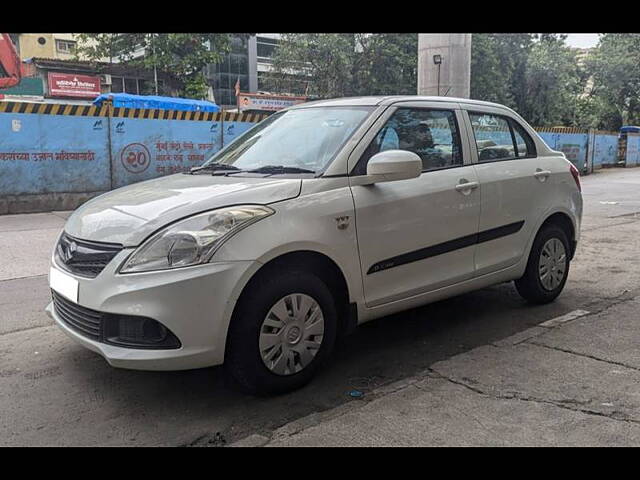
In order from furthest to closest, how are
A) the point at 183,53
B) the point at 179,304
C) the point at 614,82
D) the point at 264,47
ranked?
the point at 264,47
the point at 614,82
the point at 183,53
the point at 179,304

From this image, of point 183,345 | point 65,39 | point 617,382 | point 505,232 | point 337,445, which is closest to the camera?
point 337,445

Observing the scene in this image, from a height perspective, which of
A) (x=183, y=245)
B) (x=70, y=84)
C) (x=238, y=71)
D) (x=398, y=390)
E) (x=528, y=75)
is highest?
(x=238, y=71)

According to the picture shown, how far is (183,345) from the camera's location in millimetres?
3051

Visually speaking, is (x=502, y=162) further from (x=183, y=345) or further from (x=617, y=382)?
(x=183, y=345)

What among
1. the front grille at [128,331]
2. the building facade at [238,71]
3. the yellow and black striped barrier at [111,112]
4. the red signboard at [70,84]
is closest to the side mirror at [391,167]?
the front grille at [128,331]

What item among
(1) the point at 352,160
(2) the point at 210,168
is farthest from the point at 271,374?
(2) the point at 210,168

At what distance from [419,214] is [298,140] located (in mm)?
951

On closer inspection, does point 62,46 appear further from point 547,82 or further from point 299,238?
point 299,238

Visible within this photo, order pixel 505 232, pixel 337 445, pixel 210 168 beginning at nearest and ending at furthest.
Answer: pixel 337 445 < pixel 210 168 < pixel 505 232

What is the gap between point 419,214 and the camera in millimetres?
3986

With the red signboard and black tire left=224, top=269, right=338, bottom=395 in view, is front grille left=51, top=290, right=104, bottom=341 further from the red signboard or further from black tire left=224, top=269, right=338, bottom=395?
the red signboard

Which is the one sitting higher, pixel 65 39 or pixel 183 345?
pixel 65 39

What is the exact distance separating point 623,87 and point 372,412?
47.7 m

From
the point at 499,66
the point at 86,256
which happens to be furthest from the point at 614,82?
the point at 86,256
